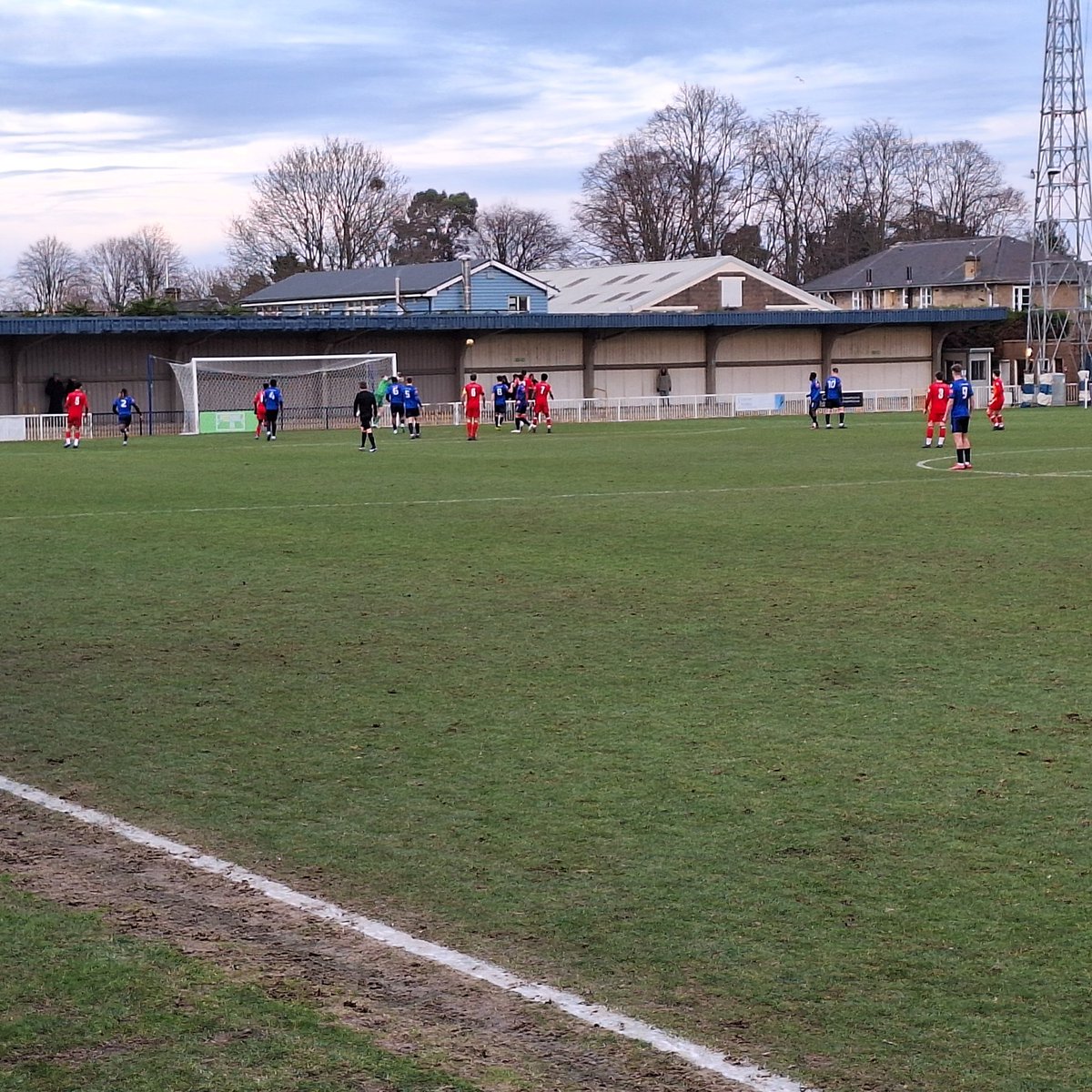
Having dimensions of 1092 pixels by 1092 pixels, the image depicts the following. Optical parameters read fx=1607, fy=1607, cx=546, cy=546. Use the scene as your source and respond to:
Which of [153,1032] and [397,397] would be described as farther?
[397,397]

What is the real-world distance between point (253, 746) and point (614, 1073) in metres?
4.16

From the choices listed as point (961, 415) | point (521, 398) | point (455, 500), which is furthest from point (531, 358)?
point (455, 500)

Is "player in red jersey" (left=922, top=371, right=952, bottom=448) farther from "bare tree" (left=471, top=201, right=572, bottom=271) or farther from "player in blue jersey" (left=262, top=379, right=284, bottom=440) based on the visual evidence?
"bare tree" (left=471, top=201, right=572, bottom=271)

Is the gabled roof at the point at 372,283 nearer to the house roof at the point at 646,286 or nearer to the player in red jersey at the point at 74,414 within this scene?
the house roof at the point at 646,286

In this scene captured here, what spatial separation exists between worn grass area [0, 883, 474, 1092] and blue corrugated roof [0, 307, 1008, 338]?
5037 cm

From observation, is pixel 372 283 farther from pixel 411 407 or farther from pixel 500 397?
pixel 411 407

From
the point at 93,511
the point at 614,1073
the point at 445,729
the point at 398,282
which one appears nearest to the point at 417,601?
the point at 445,729

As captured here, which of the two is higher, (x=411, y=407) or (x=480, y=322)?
(x=480, y=322)

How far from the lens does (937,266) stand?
97.8 metres

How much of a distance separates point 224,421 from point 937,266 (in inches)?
2325

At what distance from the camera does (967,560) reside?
15.0 metres

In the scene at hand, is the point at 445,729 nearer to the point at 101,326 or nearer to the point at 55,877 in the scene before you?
the point at 55,877

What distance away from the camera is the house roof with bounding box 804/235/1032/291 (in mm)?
95625

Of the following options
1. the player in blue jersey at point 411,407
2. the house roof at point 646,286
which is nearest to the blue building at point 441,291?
the house roof at point 646,286
